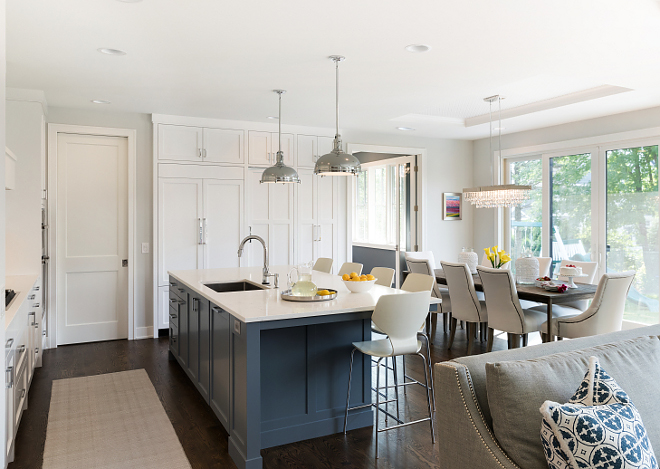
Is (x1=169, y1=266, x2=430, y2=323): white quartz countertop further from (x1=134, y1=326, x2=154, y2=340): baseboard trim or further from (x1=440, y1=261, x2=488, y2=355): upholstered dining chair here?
(x1=134, y1=326, x2=154, y2=340): baseboard trim

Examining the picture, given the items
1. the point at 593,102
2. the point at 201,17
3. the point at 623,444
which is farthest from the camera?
the point at 593,102

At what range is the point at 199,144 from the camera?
18.4ft

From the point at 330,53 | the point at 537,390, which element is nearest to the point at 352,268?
the point at 330,53

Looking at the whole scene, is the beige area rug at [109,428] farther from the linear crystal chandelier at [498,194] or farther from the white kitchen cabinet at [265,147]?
the linear crystal chandelier at [498,194]

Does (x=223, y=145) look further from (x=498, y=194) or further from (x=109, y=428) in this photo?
(x=109, y=428)

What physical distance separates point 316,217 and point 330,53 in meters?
3.06

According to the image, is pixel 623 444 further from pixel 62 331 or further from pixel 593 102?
pixel 62 331

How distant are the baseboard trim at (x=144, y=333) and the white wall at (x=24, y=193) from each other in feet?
4.41

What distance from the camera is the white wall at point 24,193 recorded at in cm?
438

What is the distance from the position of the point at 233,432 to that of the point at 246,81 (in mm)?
2830

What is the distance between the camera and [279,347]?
2777mm

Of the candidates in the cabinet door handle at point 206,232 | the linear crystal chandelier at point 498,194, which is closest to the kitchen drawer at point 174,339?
the cabinet door handle at point 206,232

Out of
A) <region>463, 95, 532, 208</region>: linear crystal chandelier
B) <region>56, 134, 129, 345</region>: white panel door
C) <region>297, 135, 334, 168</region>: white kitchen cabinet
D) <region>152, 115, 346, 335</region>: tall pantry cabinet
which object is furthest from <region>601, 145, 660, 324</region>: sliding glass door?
<region>56, 134, 129, 345</region>: white panel door

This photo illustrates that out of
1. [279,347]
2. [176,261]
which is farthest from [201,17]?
[176,261]
